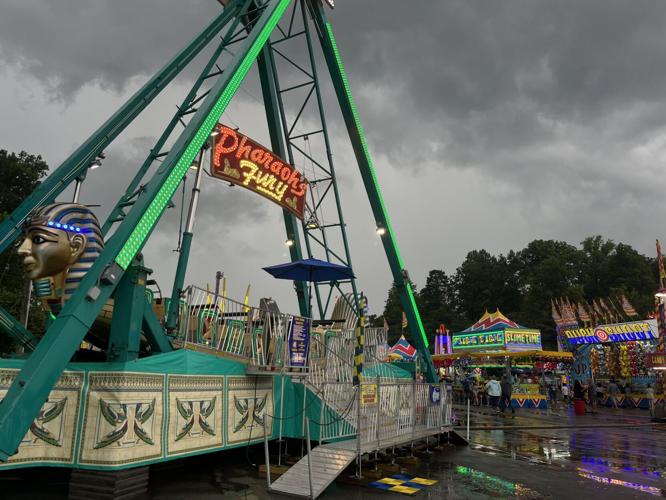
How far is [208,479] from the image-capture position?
29.6 ft

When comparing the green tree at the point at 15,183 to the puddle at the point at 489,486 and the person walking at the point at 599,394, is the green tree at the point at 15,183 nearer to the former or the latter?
the puddle at the point at 489,486

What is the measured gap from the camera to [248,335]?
1067 cm

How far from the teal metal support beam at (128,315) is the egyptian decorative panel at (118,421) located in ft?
1.16

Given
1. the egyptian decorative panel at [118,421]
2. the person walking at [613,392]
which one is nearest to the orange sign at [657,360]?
the person walking at [613,392]

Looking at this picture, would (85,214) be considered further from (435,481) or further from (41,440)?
(435,481)

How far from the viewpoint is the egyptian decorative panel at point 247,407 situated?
941 cm

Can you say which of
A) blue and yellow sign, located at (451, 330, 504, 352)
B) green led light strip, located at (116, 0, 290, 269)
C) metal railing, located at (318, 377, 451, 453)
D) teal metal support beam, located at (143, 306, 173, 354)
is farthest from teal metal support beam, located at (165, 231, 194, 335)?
blue and yellow sign, located at (451, 330, 504, 352)

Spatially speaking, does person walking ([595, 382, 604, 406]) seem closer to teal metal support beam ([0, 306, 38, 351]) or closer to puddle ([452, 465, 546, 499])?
puddle ([452, 465, 546, 499])

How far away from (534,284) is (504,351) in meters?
58.9

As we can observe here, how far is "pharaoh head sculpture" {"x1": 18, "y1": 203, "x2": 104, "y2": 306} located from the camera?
773 centimetres

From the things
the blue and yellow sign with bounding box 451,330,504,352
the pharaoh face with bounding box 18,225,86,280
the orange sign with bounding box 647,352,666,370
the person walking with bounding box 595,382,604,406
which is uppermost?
the blue and yellow sign with bounding box 451,330,504,352

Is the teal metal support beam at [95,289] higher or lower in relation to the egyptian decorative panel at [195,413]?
higher

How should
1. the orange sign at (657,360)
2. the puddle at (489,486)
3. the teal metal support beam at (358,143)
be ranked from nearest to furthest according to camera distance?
the puddle at (489,486) → the teal metal support beam at (358,143) → the orange sign at (657,360)

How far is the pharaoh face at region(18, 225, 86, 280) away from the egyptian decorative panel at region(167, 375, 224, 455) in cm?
255
